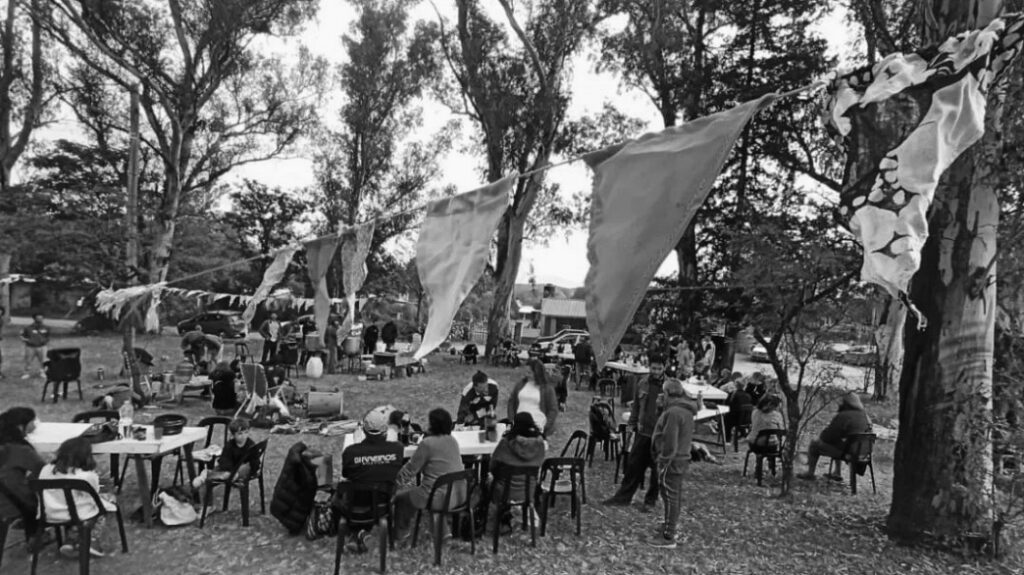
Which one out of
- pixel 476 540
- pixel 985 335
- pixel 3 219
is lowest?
pixel 476 540

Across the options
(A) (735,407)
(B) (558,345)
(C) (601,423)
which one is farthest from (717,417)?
(B) (558,345)

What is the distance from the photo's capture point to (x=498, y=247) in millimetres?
19797

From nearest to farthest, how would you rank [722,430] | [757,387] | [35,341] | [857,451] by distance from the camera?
[857,451] → [722,430] → [757,387] → [35,341]

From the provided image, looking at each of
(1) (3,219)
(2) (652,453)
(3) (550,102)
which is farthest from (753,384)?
(1) (3,219)

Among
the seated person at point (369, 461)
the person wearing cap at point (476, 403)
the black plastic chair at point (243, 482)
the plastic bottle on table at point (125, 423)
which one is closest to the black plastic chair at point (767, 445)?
the person wearing cap at point (476, 403)

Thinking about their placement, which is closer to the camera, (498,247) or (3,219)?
(3,219)

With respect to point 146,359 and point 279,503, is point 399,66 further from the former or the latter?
point 279,503

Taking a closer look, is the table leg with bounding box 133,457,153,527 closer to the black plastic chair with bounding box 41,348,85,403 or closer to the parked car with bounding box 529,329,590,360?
the black plastic chair with bounding box 41,348,85,403

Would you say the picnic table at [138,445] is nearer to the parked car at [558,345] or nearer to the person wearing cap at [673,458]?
the person wearing cap at [673,458]

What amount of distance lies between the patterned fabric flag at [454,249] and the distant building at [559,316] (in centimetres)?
2908

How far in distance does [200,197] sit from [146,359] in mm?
20009

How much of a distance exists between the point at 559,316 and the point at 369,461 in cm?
2977

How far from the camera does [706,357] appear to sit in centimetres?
1470

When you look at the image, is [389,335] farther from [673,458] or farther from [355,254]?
[673,458]
